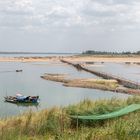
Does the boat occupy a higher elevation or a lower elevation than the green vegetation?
lower

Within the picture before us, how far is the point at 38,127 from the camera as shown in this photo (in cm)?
993

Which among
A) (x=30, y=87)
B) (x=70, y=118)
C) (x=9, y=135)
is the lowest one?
(x=30, y=87)

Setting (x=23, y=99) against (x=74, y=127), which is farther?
(x=23, y=99)

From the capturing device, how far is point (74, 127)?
1085 cm

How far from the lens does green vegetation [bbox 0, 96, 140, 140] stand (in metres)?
6.59

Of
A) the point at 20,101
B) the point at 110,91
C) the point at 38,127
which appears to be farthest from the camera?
the point at 110,91

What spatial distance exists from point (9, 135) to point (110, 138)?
1.68 m

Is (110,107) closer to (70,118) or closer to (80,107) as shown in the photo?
(80,107)

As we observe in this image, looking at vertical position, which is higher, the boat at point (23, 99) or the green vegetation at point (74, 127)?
the green vegetation at point (74, 127)

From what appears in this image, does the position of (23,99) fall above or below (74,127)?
below

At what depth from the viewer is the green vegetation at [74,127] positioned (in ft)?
21.6

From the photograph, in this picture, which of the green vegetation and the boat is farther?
the boat

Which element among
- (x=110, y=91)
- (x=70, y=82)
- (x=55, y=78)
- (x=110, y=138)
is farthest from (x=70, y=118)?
(x=55, y=78)

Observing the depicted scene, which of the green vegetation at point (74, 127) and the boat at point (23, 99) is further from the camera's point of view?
the boat at point (23, 99)
